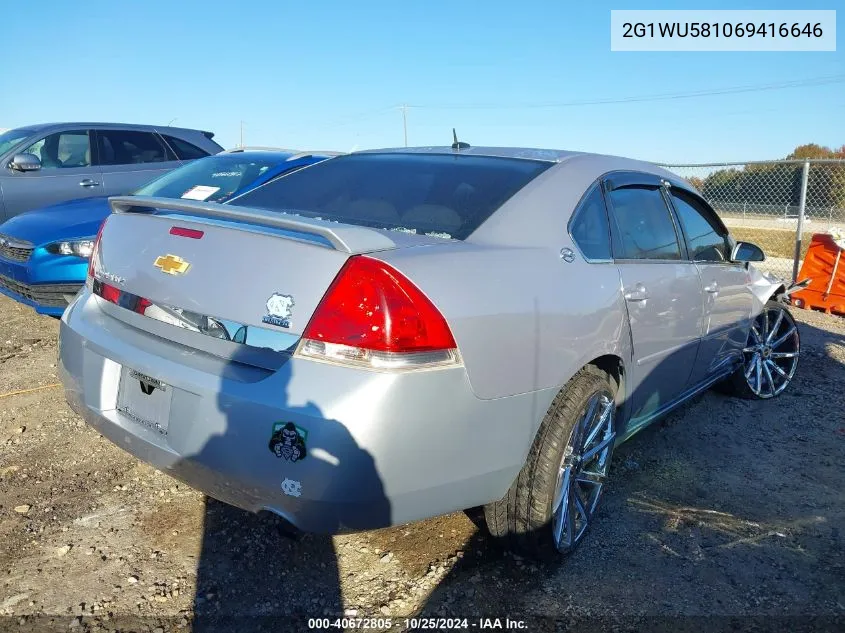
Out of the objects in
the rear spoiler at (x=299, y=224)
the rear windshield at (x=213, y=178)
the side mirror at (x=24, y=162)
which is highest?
the side mirror at (x=24, y=162)

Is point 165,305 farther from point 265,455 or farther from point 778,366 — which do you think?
point 778,366

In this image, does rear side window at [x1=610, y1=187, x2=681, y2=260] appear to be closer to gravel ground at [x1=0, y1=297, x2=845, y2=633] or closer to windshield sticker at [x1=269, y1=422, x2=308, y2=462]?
gravel ground at [x1=0, y1=297, x2=845, y2=633]

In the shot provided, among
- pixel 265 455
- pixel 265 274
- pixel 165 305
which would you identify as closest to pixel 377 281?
pixel 265 274

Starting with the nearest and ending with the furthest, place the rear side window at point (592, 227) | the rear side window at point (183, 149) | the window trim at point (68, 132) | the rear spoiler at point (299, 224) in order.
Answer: the rear spoiler at point (299, 224), the rear side window at point (592, 227), the window trim at point (68, 132), the rear side window at point (183, 149)

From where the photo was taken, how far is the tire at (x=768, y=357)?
4691mm

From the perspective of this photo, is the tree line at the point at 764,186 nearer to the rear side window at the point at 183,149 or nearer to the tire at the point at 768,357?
the tire at the point at 768,357

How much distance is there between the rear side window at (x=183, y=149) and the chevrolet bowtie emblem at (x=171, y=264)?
6413 mm

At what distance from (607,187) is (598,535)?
1513 millimetres

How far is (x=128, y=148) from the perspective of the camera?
785 centimetres

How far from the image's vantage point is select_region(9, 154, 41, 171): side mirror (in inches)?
271

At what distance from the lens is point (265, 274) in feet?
6.66

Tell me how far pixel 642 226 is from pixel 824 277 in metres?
5.97

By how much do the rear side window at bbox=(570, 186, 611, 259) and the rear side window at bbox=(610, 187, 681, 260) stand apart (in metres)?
0.08

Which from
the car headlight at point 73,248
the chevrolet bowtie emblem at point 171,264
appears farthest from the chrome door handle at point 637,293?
the car headlight at point 73,248
